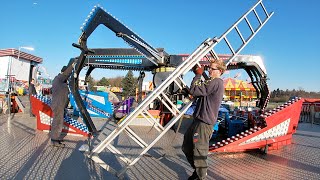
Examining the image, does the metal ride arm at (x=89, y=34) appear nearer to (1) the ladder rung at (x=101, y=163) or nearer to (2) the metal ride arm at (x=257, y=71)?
(1) the ladder rung at (x=101, y=163)

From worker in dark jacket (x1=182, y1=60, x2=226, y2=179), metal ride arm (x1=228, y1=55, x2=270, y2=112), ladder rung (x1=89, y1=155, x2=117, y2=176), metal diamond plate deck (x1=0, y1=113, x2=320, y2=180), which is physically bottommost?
metal diamond plate deck (x1=0, y1=113, x2=320, y2=180)

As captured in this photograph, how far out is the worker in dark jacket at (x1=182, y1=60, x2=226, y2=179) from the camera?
3.29 m

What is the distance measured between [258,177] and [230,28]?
91.3 inches

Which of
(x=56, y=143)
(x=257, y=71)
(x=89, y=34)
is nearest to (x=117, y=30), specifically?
(x=89, y=34)

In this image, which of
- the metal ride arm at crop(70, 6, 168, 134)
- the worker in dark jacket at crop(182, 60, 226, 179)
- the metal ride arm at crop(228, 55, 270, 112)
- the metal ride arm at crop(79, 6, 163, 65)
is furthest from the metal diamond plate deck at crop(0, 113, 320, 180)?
the metal ride arm at crop(228, 55, 270, 112)

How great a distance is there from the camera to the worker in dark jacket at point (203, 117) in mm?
3287

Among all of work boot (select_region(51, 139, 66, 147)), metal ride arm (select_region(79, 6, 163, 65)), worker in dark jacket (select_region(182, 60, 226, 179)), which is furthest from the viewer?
metal ride arm (select_region(79, 6, 163, 65))

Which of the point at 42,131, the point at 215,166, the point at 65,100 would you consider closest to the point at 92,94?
the point at 42,131

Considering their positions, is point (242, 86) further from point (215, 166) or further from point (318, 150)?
point (215, 166)

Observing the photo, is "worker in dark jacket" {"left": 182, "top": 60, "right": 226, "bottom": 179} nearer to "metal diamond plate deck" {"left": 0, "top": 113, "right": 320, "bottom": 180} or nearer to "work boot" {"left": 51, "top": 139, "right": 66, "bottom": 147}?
"metal diamond plate deck" {"left": 0, "top": 113, "right": 320, "bottom": 180}

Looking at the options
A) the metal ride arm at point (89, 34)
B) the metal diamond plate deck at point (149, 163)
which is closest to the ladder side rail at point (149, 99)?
the metal diamond plate deck at point (149, 163)

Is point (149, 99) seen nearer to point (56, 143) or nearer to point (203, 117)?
point (203, 117)

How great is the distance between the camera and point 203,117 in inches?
131

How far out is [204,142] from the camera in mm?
3299
